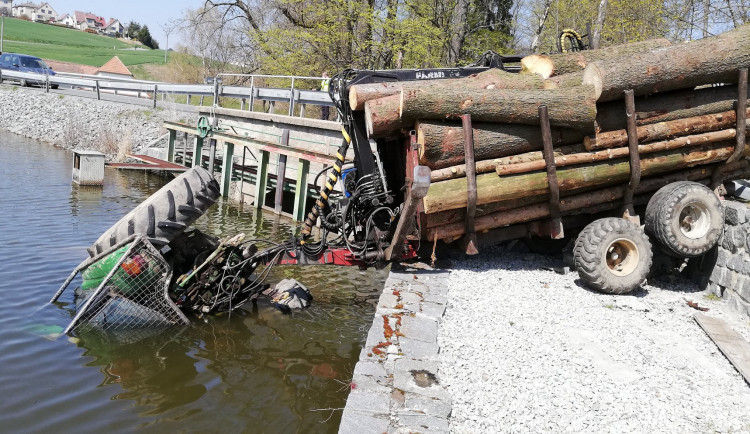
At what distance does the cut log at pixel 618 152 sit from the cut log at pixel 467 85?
3.35 ft

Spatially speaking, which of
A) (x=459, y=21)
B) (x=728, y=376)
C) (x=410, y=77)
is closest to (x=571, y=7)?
(x=459, y=21)

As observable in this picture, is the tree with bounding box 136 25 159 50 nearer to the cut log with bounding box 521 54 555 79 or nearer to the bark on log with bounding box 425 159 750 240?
the cut log with bounding box 521 54 555 79

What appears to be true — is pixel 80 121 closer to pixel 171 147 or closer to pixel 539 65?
pixel 171 147

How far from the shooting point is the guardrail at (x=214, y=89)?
20266mm

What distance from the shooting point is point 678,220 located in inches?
300

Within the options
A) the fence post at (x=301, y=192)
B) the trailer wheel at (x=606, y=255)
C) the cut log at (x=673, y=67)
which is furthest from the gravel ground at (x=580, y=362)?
the fence post at (x=301, y=192)

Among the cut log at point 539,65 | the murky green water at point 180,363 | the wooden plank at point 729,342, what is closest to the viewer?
the wooden plank at point 729,342

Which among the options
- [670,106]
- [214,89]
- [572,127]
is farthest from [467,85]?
[214,89]

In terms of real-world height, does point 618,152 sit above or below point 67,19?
below

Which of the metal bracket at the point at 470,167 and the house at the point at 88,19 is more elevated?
the house at the point at 88,19

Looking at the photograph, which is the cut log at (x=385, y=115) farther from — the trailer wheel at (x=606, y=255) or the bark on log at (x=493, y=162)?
the trailer wheel at (x=606, y=255)

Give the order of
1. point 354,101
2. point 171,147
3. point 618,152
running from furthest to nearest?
1. point 171,147
2. point 354,101
3. point 618,152

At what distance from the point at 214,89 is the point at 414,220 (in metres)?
17.8

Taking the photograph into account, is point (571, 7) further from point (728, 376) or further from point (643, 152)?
point (728, 376)
